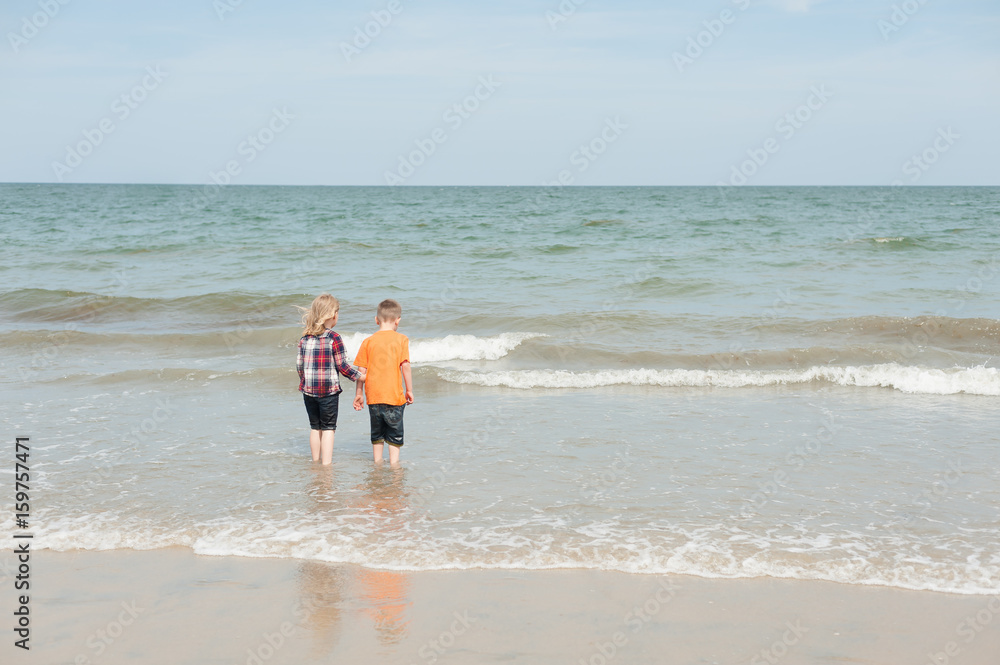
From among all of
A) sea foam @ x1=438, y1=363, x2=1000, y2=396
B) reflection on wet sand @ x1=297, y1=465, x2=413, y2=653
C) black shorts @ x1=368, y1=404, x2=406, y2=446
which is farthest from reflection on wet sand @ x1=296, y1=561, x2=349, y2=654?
sea foam @ x1=438, y1=363, x2=1000, y2=396

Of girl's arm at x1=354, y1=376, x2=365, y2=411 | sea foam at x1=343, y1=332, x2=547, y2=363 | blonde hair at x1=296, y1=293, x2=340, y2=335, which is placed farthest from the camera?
sea foam at x1=343, y1=332, x2=547, y2=363

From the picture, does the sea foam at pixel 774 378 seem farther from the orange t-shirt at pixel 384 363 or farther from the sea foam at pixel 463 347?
the orange t-shirt at pixel 384 363

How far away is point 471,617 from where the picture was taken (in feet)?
12.9

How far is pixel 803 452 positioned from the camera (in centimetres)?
671

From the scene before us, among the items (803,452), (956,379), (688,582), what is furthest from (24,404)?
(956,379)

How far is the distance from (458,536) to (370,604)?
101cm

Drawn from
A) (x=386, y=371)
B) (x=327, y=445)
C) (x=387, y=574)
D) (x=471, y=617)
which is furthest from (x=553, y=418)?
(x=471, y=617)

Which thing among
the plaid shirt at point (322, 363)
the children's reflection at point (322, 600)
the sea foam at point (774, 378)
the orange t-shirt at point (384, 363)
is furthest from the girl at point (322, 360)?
the sea foam at point (774, 378)

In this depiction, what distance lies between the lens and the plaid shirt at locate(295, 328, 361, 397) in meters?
6.11

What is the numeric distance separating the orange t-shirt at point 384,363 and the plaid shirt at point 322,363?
0.44ft

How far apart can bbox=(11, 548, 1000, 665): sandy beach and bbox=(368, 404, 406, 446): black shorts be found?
6.07ft

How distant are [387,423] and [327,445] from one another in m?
0.55

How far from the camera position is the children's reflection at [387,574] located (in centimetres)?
387

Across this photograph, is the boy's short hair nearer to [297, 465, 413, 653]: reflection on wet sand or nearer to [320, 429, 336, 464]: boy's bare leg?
[320, 429, 336, 464]: boy's bare leg
